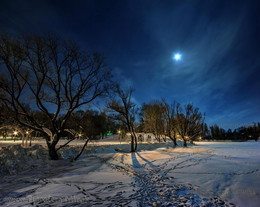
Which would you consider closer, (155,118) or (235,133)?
(155,118)

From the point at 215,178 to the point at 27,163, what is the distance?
1134 cm

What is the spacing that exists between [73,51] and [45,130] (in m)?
7.25

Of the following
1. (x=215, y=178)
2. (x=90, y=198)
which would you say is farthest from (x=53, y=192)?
(x=215, y=178)

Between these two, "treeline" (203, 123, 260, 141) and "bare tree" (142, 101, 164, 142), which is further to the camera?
"treeline" (203, 123, 260, 141)

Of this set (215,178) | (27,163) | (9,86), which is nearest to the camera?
(215,178)

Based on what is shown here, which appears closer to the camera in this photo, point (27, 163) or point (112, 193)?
point (112, 193)

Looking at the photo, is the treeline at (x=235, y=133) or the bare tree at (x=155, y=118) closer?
the bare tree at (x=155, y=118)

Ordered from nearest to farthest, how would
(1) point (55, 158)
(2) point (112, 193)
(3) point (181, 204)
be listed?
(3) point (181, 204)
(2) point (112, 193)
(1) point (55, 158)

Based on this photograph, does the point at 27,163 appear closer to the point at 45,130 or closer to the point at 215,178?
the point at 45,130

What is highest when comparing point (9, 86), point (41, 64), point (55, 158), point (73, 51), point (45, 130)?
point (73, 51)

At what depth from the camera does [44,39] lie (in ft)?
31.3

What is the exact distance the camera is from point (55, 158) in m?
10.3

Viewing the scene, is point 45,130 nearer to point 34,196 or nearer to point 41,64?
point 41,64

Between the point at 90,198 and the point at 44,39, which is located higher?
the point at 44,39
